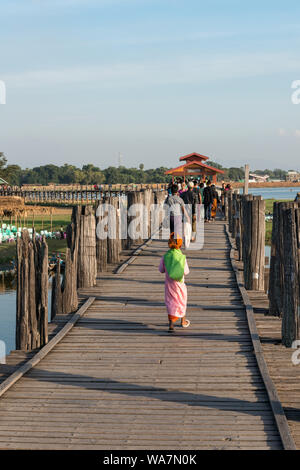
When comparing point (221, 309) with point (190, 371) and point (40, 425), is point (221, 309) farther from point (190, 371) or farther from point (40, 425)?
point (40, 425)

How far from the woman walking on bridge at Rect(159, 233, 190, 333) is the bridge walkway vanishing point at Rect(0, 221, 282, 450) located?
0.70 feet

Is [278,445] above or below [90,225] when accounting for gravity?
below

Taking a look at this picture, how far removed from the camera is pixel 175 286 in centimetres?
846

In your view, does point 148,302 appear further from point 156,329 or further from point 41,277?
point 41,277

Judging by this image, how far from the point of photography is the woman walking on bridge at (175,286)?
8.34 metres

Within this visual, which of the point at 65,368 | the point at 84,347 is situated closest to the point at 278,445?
the point at 65,368

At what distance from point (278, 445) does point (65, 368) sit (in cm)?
269

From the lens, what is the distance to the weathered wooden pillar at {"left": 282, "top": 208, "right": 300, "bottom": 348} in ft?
24.5

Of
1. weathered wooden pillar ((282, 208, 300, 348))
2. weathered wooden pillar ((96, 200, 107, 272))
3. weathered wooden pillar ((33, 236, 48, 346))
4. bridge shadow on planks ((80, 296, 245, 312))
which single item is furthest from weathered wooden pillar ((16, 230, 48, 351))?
weathered wooden pillar ((96, 200, 107, 272))

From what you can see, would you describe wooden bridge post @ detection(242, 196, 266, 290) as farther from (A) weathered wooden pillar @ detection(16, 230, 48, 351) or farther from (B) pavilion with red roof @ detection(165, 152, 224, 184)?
(B) pavilion with red roof @ detection(165, 152, 224, 184)

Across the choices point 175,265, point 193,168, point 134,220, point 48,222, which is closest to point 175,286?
point 175,265

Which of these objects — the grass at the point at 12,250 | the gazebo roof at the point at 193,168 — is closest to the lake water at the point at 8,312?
the grass at the point at 12,250

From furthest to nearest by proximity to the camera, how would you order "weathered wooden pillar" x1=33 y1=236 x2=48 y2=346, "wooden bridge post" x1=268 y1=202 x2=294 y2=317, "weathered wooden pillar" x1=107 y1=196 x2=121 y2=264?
"weathered wooden pillar" x1=107 y1=196 x2=121 y2=264 < "wooden bridge post" x1=268 y1=202 x2=294 y2=317 < "weathered wooden pillar" x1=33 y1=236 x2=48 y2=346

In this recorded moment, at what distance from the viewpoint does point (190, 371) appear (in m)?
6.73
